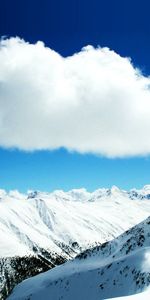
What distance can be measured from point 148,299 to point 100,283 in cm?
5598

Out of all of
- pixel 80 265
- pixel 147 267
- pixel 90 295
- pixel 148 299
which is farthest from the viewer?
pixel 80 265

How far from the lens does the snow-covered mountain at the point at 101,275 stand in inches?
3543

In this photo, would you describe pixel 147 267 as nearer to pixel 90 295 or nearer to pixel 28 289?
pixel 90 295

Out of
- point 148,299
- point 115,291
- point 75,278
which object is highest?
point 75,278

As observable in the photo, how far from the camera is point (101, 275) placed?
108 metres

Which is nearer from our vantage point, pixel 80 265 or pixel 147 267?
pixel 147 267

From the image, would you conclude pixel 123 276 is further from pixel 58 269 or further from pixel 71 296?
pixel 58 269

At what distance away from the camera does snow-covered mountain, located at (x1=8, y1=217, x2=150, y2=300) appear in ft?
295

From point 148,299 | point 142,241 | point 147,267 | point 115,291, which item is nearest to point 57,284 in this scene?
point 142,241

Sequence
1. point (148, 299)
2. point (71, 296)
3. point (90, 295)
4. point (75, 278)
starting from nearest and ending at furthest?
point (148, 299) < point (90, 295) < point (71, 296) < point (75, 278)

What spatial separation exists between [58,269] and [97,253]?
49.4 ft

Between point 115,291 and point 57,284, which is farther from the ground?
point 57,284

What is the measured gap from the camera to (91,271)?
116m

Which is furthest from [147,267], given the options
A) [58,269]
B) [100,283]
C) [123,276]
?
[58,269]
